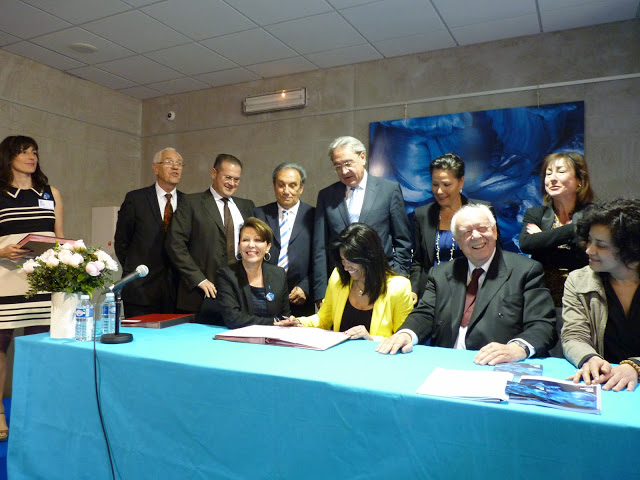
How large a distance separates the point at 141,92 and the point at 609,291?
5.47m

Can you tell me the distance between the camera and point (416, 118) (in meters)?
4.59

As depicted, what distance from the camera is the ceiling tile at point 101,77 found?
514 cm

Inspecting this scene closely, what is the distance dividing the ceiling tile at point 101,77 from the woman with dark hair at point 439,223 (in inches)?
156

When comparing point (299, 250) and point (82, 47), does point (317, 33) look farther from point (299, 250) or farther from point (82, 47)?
point (82, 47)

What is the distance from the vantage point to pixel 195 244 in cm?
326

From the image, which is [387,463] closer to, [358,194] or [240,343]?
[240,343]

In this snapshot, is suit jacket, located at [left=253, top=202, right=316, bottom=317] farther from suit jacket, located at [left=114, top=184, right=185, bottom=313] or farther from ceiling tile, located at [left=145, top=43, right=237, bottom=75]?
ceiling tile, located at [left=145, top=43, right=237, bottom=75]

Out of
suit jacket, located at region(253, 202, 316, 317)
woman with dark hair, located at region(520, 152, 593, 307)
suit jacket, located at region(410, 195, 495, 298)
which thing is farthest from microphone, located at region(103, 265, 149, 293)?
woman with dark hair, located at region(520, 152, 593, 307)

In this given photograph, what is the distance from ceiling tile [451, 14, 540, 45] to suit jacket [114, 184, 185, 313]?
2675 millimetres

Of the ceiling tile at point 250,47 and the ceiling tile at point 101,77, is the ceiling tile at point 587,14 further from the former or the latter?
the ceiling tile at point 101,77

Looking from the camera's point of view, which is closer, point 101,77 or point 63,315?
point 63,315

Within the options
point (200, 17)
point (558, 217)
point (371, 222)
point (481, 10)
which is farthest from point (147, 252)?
point (481, 10)

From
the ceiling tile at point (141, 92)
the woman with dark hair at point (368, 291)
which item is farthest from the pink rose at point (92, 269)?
the ceiling tile at point (141, 92)

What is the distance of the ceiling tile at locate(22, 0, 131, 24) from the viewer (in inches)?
145
